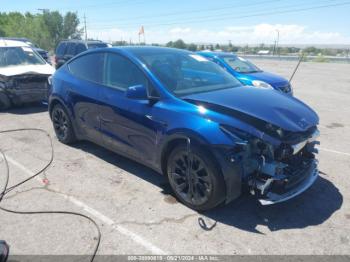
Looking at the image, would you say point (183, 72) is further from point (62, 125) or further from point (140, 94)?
point (62, 125)

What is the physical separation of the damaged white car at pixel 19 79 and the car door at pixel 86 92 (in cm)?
347

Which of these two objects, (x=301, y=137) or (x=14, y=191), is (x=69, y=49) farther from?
(x=301, y=137)

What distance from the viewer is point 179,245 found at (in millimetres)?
3096

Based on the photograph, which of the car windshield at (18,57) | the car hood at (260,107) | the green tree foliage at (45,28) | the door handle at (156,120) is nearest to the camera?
the car hood at (260,107)

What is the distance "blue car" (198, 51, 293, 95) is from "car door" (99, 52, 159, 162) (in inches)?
181

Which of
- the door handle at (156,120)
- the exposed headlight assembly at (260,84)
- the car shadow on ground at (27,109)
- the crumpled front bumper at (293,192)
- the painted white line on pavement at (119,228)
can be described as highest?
the exposed headlight assembly at (260,84)

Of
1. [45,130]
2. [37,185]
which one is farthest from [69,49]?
[37,185]

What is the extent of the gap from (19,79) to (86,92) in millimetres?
4239

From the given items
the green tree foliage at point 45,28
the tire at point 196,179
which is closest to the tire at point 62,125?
the tire at point 196,179

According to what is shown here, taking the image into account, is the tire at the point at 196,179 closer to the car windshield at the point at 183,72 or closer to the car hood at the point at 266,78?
the car windshield at the point at 183,72

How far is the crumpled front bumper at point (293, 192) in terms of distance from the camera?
3.28 meters

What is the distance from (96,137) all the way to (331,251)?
139 inches

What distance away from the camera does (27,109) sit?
29.4 ft

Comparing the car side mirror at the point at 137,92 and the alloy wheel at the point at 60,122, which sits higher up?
the car side mirror at the point at 137,92
